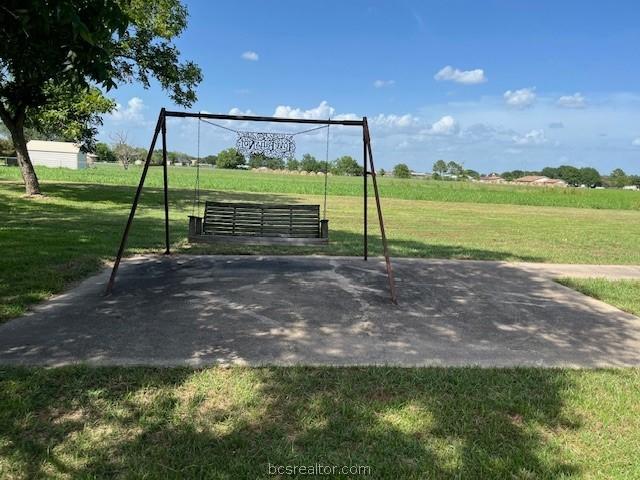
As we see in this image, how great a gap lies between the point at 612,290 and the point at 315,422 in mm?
5226

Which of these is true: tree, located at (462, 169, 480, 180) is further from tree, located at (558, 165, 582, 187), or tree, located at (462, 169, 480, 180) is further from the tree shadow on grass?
the tree shadow on grass

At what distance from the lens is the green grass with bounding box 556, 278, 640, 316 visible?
18.9 ft

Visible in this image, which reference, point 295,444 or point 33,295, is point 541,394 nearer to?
point 295,444

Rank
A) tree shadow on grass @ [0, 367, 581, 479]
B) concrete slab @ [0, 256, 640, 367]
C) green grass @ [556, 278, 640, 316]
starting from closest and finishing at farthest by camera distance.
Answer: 1. tree shadow on grass @ [0, 367, 581, 479]
2. concrete slab @ [0, 256, 640, 367]
3. green grass @ [556, 278, 640, 316]

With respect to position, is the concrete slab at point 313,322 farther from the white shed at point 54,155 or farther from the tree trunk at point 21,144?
the white shed at point 54,155

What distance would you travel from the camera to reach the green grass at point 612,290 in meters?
5.75

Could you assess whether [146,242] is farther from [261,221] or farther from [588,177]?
[588,177]

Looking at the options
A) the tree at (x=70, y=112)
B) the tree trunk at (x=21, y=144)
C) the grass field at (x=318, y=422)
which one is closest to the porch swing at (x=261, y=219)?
the grass field at (x=318, y=422)

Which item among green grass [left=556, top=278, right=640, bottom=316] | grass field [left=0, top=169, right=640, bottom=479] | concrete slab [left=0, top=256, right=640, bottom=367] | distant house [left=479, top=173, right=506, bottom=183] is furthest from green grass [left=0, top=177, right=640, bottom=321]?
distant house [left=479, top=173, right=506, bottom=183]

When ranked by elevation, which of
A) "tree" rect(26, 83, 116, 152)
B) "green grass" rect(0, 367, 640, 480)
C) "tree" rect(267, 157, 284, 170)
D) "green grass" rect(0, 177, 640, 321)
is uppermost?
"tree" rect(26, 83, 116, 152)

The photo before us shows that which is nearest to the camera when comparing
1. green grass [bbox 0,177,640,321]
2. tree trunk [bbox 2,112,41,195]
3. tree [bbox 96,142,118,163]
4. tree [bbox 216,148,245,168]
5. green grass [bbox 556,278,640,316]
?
green grass [bbox 556,278,640,316]

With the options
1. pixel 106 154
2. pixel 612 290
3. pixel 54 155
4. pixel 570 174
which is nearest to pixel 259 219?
pixel 612 290

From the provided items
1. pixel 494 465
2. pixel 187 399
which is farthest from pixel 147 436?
pixel 494 465

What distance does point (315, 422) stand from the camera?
278cm
